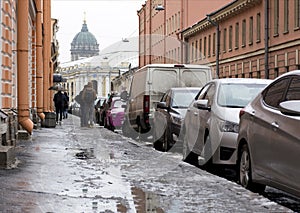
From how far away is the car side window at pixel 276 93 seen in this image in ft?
29.3

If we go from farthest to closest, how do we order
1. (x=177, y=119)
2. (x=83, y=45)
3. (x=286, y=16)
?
(x=83, y=45) < (x=286, y=16) < (x=177, y=119)

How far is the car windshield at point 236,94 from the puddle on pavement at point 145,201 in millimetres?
4447

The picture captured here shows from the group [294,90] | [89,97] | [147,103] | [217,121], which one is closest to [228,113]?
[217,121]

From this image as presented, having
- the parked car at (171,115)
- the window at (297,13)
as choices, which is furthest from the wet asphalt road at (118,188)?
the window at (297,13)

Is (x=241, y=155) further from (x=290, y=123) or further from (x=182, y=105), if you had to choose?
(x=182, y=105)

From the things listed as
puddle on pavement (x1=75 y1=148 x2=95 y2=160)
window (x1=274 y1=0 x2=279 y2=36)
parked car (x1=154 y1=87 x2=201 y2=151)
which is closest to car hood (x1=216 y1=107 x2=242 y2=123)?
puddle on pavement (x1=75 y1=148 x2=95 y2=160)

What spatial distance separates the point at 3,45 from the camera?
1495 centimetres

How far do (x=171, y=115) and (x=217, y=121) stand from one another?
5.14 metres

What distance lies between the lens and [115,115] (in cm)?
3139

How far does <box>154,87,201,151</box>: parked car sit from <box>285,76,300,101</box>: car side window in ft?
26.3

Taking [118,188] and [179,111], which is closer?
[118,188]

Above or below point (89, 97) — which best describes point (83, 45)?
above

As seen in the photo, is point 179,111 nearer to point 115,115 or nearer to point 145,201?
point 145,201

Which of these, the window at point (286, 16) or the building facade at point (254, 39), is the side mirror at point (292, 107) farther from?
the window at point (286, 16)
